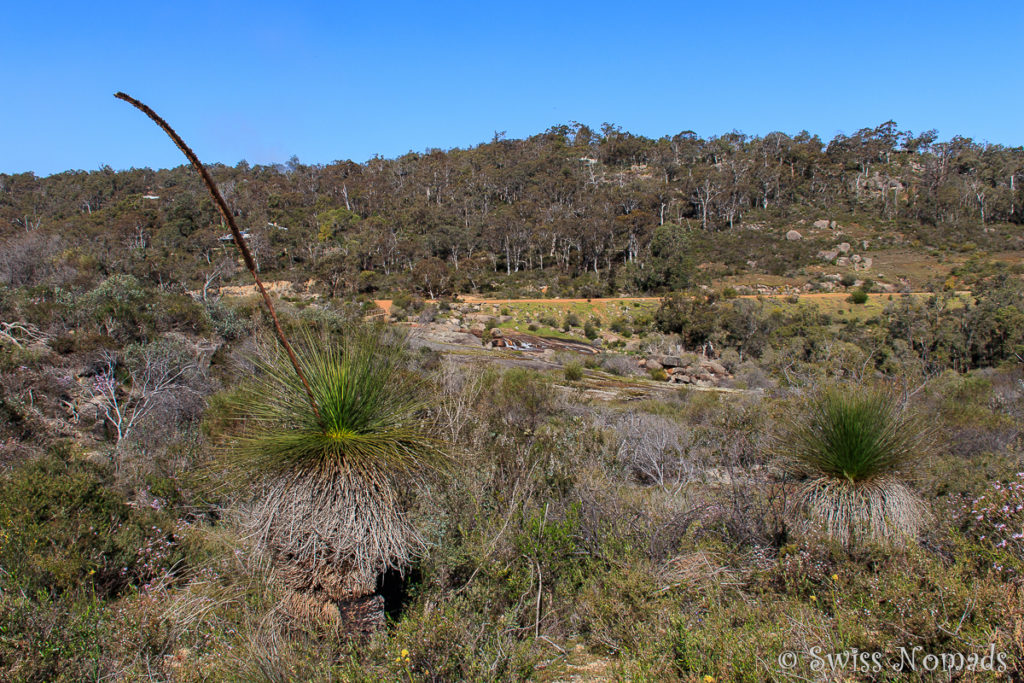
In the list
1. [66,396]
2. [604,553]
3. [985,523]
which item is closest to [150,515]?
[604,553]

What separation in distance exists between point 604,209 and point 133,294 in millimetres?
54411

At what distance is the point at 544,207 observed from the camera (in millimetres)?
68500

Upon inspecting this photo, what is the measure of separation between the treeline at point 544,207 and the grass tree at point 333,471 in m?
32.6

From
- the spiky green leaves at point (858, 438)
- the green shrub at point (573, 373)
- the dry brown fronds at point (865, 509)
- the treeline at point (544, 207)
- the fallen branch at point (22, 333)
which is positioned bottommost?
the green shrub at point (573, 373)

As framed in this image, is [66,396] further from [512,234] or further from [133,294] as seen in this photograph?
[512,234]

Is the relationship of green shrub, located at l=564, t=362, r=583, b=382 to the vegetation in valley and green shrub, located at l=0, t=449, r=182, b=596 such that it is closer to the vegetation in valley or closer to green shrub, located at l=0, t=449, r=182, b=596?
the vegetation in valley

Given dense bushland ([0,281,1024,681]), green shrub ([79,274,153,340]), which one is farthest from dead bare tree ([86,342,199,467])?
green shrub ([79,274,153,340])

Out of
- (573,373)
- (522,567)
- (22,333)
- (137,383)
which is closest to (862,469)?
(522,567)

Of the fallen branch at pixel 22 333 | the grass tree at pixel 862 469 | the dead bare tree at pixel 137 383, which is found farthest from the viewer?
the fallen branch at pixel 22 333

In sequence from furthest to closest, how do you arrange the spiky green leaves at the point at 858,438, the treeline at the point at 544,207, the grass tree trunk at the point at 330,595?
the treeline at the point at 544,207, the spiky green leaves at the point at 858,438, the grass tree trunk at the point at 330,595

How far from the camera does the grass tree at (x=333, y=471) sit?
11.3 feet

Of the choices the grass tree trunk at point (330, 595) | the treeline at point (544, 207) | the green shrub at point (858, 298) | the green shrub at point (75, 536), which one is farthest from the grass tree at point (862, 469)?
the green shrub at point (858, 298)

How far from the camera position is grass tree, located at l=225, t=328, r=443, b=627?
3.43m

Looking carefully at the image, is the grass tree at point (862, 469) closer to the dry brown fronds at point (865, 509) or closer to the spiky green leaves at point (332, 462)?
the dry brown fronds at point (865, 509)
